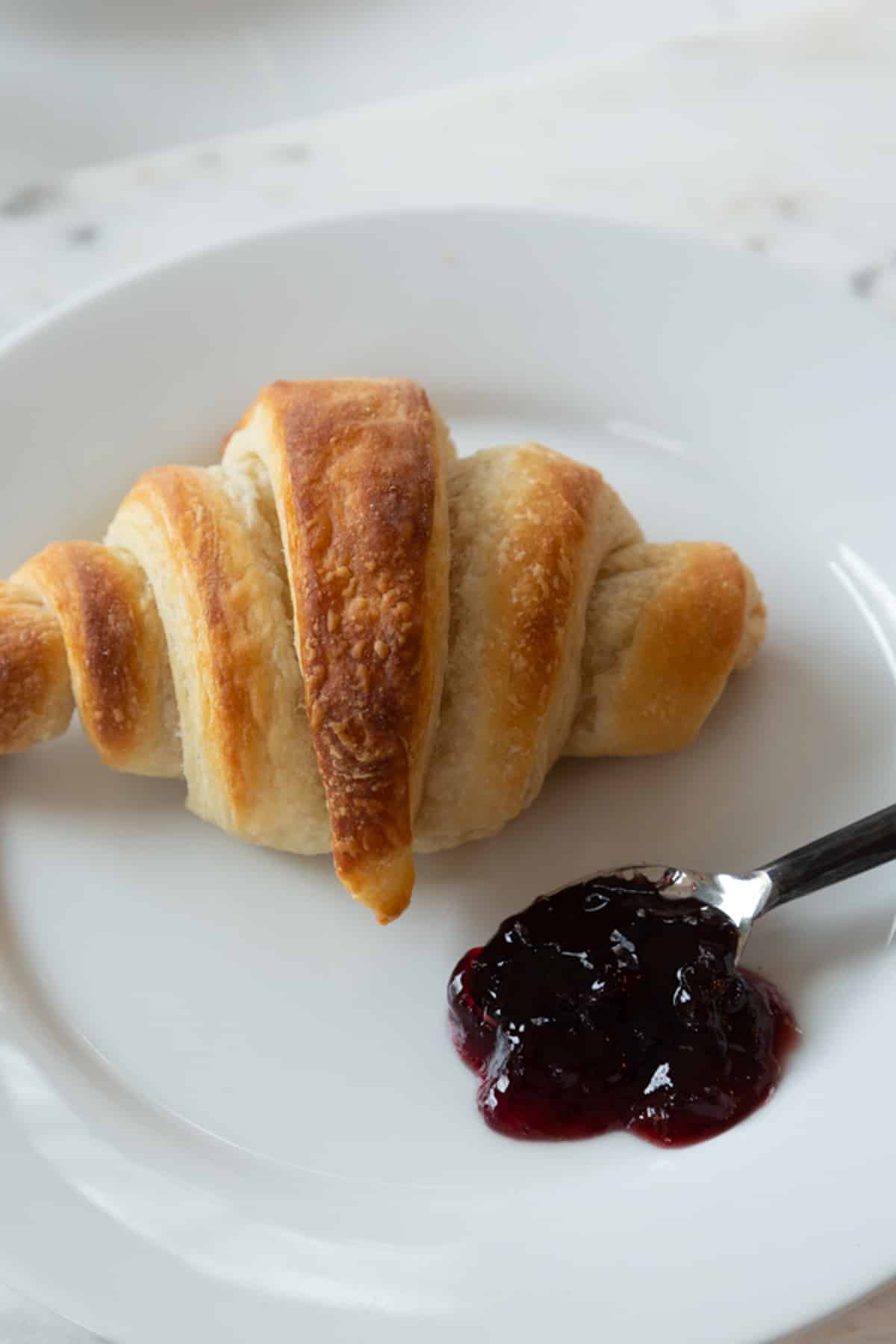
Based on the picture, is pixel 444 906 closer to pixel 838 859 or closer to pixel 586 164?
pixel 838 859

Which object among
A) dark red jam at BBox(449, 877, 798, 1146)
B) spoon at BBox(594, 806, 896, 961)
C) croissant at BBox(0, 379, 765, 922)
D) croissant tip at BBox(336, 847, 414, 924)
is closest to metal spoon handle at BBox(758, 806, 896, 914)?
spoon at BBox(594, 806, 896, 961)

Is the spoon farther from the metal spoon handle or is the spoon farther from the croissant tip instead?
the croissant tip

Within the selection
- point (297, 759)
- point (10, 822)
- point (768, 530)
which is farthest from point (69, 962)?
point (768, 530)

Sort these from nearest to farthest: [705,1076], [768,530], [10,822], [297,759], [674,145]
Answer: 1. [705,1076]
2. [297,759]
3. [10,822]
4. [768,530]
5. [674,145]

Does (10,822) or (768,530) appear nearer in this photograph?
(10,822)

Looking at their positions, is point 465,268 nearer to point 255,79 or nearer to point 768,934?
point 768,934
